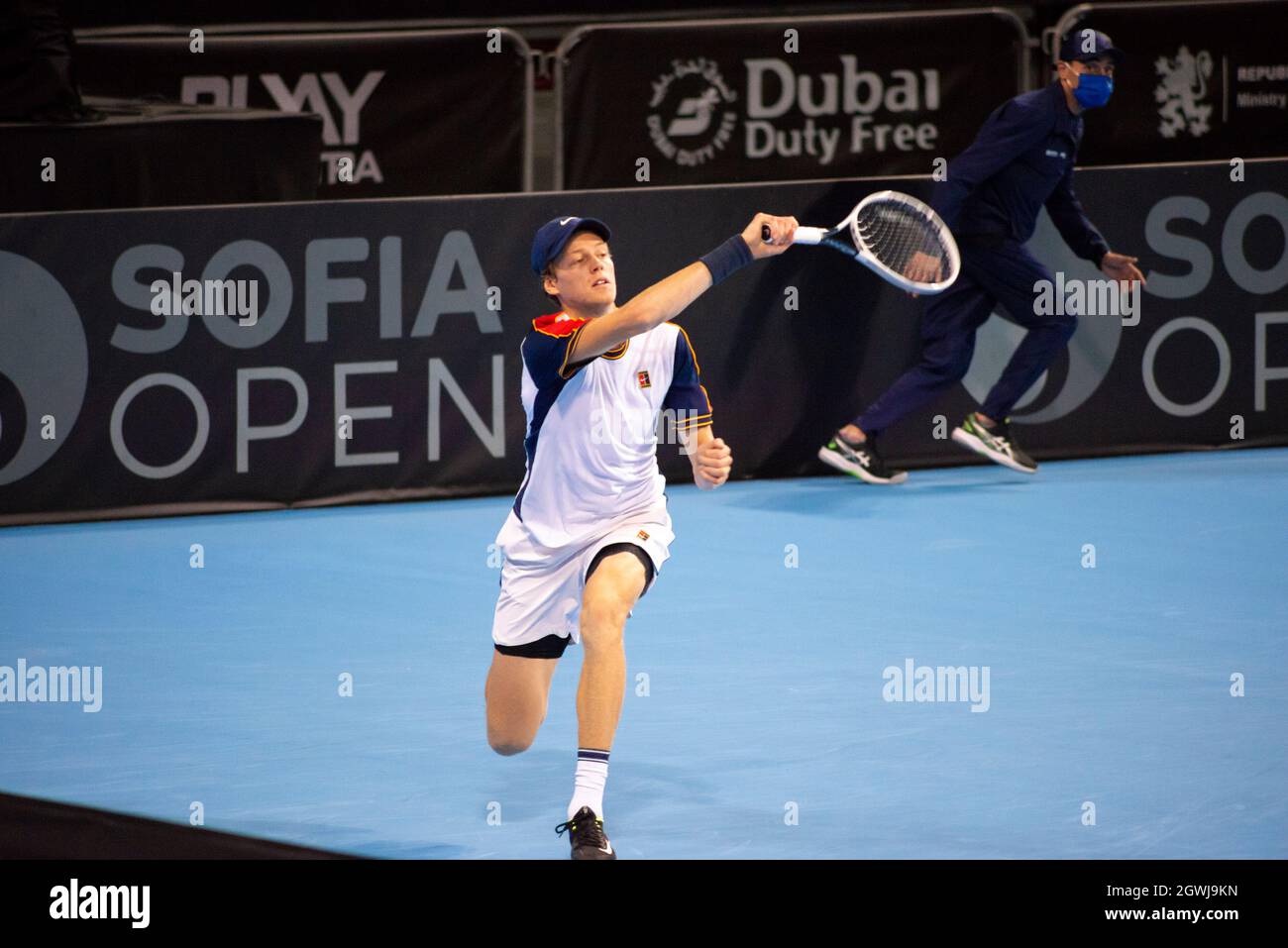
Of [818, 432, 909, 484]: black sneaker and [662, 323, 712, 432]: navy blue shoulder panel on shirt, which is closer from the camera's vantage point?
[662, 323, 712, 432]: navy blue shoulder panel on shirt

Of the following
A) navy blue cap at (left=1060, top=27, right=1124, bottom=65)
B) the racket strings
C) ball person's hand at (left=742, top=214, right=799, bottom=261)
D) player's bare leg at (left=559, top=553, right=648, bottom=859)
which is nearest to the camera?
ball person's hand at (left=742, top=214, right=799, bottom=261)

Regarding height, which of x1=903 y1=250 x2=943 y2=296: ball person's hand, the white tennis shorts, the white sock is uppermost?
x1=903 y1=250 x2=943 y2=296: ball person's hand

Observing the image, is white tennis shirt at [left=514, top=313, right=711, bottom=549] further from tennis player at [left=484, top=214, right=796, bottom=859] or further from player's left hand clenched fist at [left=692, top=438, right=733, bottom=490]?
player's left hand clenched fist at [left=692, top=438, right=733, bottom=490]

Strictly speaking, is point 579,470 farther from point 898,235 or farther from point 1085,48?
point 1085,48

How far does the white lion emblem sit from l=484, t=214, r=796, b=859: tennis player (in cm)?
984

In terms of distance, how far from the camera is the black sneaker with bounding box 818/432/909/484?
1134 cm

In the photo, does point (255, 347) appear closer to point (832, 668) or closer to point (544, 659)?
point (832, 668)

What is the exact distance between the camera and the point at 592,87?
14469 millimetres

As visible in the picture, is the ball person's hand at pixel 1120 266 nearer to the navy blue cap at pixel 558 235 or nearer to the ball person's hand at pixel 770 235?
the navy blue cap at pixel 558 235

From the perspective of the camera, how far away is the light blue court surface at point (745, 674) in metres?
6.01

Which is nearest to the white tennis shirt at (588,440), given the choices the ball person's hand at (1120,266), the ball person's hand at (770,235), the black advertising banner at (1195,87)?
the ball person's hand at (770,235)

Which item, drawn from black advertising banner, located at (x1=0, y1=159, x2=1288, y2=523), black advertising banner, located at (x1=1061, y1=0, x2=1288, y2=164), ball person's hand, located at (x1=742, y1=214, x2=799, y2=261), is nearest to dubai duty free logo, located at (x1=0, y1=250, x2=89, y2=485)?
black advertising banner, located at (x1=0, y1=159, x2=1288, y2=523)

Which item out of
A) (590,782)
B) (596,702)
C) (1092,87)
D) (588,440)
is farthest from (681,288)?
(1092,87)
